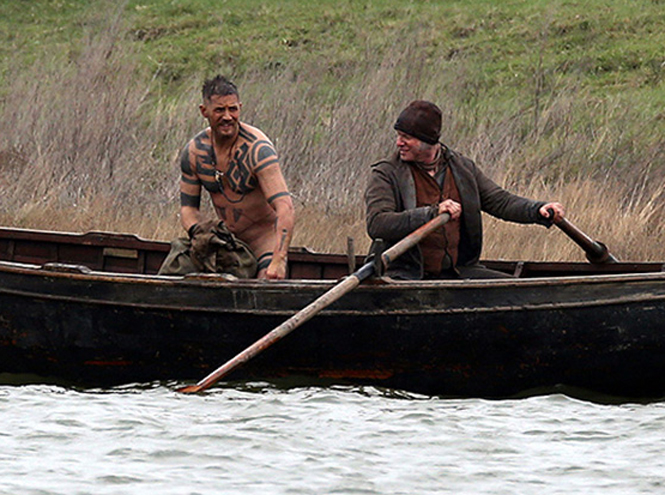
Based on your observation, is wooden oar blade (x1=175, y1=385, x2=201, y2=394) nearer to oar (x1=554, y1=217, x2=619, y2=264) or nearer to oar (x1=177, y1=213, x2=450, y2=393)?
oar (x1=177, y1=213, x2=450, y2=393)

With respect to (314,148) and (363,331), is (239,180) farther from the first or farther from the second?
(314,148)

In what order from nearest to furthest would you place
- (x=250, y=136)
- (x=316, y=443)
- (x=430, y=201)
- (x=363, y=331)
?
(x=316, y=443), (x=363, y=331), (x=430, y=201), (x=250, y=136)

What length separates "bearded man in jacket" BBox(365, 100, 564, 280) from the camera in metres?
6.91

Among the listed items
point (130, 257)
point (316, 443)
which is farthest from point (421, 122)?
point (130, 257)

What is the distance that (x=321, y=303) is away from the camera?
21.1 feet

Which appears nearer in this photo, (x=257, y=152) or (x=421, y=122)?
(x=421, y=122)

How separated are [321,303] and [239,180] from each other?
122 centimetres

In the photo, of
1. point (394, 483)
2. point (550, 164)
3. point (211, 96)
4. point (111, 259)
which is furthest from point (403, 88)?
point (394, 483)

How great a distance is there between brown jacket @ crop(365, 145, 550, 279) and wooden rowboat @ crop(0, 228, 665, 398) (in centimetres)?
31

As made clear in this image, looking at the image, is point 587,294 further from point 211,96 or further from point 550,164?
point 550,164

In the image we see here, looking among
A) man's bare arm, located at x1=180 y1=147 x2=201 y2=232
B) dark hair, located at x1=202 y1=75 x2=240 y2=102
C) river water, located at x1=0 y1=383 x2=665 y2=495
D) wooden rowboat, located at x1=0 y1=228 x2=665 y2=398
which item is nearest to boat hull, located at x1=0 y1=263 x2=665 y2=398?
wooden rowboat, located at x1=0 y1=228 x2=665 y2=398

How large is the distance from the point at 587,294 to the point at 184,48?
17.9 metres

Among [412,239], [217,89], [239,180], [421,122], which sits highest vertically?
[217,89]

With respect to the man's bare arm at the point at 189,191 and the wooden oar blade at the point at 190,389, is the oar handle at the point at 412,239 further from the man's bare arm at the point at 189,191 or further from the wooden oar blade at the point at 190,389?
the man's bare arm at the point at 189,191
